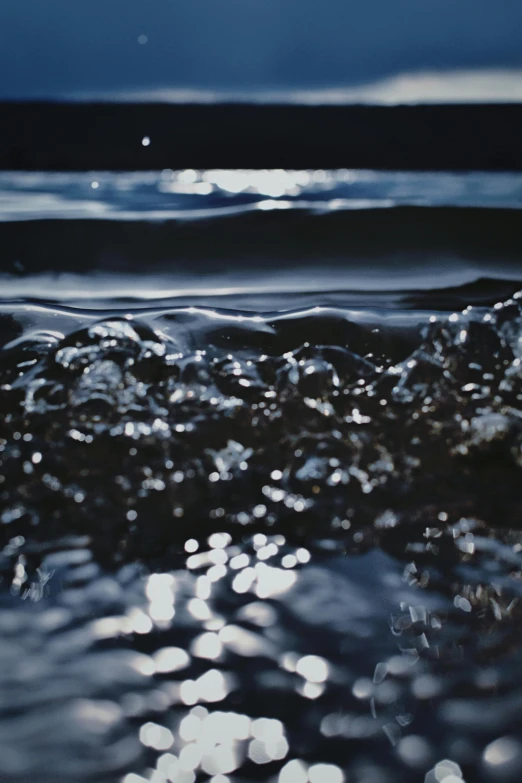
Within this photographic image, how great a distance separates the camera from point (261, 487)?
853 millimetres

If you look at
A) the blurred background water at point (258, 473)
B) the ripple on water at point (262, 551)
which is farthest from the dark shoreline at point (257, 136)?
the ripple on water at point (262, 551)

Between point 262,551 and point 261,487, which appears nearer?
point 262,551

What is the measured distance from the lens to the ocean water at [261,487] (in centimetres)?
50

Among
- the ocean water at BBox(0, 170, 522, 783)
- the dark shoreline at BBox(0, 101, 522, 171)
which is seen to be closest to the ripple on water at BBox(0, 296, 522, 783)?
the ocean water at BBox(0, 170, 522, 783)

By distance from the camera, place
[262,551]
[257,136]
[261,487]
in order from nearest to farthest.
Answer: [262,551]
[261,487]
[257,136]

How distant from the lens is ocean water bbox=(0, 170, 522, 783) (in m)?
0.50

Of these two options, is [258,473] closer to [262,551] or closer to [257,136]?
[262,551]

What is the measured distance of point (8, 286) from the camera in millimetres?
1394

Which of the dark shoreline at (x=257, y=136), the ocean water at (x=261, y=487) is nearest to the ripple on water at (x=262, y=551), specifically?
the ocean water at (x=261, y=487)

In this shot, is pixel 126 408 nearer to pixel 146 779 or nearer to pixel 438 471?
pixel 438 471

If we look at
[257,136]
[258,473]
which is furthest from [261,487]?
[257,136]

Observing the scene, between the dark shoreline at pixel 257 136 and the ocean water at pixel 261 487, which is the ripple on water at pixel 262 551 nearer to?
the ocean water at pixel 261 487

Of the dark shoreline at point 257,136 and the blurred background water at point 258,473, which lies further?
the dark shoreline at point 257,136

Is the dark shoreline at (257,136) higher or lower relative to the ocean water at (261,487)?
higher
